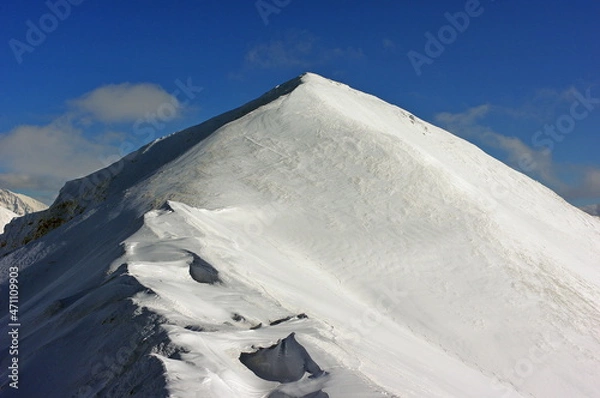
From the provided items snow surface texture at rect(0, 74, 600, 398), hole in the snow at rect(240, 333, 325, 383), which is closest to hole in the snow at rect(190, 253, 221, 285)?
snow surface texture at rect(0, 74, 600, 398)

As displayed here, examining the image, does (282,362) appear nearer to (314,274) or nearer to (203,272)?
(203,272)

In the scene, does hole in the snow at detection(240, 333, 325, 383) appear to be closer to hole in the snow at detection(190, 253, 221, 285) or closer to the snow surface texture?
the snow surface texture

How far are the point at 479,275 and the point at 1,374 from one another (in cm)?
1329

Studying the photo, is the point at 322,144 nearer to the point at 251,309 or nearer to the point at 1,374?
the point at 251,309

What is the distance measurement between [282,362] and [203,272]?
449 cm

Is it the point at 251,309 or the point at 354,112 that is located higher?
the point at 354,112

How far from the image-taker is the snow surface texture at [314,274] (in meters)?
A: 6.76

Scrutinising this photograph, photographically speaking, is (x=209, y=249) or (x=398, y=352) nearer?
(x=398, y=352)

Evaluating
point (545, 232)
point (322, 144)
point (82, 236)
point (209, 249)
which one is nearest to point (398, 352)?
point (209, 249)

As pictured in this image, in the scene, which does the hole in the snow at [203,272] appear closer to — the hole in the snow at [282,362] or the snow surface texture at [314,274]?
the snow surface texture at [314,274]

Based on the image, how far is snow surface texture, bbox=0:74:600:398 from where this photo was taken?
22.2 feet

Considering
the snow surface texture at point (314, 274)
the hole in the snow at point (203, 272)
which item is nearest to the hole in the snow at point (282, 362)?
the snow surface texture at point (314, 274)

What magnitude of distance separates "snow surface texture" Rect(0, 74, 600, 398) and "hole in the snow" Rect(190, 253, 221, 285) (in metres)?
0.04

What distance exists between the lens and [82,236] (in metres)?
17.8
